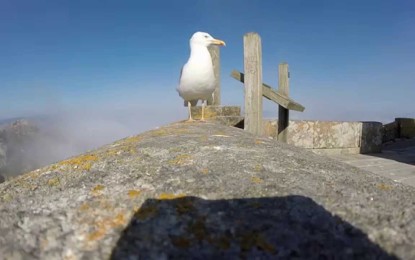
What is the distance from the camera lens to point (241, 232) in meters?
1.05

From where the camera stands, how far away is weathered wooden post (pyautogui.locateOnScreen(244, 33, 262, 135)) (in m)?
5.25

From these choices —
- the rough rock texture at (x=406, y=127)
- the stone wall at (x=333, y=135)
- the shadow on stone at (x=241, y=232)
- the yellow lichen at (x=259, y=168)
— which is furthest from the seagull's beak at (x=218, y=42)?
the rough rock texture at (x=406, y=127)

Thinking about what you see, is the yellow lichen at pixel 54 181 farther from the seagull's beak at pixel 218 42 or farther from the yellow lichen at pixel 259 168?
the seagull's beak at pixel 218 42

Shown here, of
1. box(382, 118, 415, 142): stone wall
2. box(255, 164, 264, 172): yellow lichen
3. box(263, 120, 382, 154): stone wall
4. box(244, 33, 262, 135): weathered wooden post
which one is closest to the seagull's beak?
box(244, 33, 262, 135): weathered wooden post

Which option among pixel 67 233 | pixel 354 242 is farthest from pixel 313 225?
pixel 67 233

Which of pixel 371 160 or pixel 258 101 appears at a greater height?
pixel 258 101

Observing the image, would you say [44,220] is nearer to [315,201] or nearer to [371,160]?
[315,201]

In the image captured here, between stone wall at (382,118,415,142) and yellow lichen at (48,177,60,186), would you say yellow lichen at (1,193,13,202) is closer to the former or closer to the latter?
yellow lichen at (48,177,60,186)

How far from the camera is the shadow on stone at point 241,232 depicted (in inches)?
37.4

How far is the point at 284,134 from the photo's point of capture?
23.6 feet

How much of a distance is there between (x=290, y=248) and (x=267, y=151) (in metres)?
1.19

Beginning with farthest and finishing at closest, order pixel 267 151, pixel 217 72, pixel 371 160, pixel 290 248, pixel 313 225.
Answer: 1. pixel 371 160
2. pixel 217 72
3. pixel 267 151
4. pixel 313 225
5. pixel 290 248

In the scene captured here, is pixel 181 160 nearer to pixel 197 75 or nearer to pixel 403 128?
pixel 197 75

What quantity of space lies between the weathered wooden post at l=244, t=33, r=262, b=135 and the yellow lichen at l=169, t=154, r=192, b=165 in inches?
141
